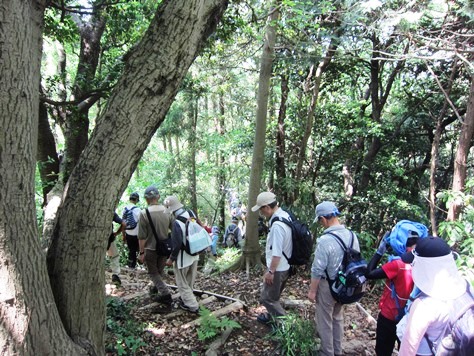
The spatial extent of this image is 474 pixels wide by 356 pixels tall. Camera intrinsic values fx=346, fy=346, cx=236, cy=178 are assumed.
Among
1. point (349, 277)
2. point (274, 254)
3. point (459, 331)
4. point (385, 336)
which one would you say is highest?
point (459, 331)

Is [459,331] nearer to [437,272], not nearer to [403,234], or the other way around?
[437,272]

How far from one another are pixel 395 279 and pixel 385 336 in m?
0.66

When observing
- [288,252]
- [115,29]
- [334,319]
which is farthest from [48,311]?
[115,29]

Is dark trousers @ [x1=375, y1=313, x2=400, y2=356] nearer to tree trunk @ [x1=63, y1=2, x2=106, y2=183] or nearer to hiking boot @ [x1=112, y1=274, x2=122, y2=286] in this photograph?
hiking boot @ [x1=112, y1=274, x2=122, y2=286]

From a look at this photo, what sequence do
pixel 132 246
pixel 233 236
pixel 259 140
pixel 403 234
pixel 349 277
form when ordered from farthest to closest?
pixel 233 236, pixel 132 246, pixel 259 140, pixel 349 277, pixel 403 234

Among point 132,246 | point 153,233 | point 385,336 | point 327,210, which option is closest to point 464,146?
point 327,210

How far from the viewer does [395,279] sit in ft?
10.9

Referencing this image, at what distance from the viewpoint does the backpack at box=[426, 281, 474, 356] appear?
1917 millimetres

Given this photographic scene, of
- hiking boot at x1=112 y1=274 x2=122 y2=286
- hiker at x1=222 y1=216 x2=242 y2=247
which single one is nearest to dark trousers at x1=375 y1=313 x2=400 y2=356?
hiking boot at x1=112 y1=274 x2=122 y2=286

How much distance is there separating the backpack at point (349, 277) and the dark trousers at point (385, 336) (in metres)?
0.36

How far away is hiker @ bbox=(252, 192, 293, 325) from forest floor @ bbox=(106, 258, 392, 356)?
418 mm

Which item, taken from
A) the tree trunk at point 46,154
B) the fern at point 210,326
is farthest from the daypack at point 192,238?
the tree trunk at point 46,154

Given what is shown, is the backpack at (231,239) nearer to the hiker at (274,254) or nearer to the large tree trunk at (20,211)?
the hiker at (274,254)

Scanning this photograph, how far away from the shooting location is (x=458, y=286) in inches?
81.7
